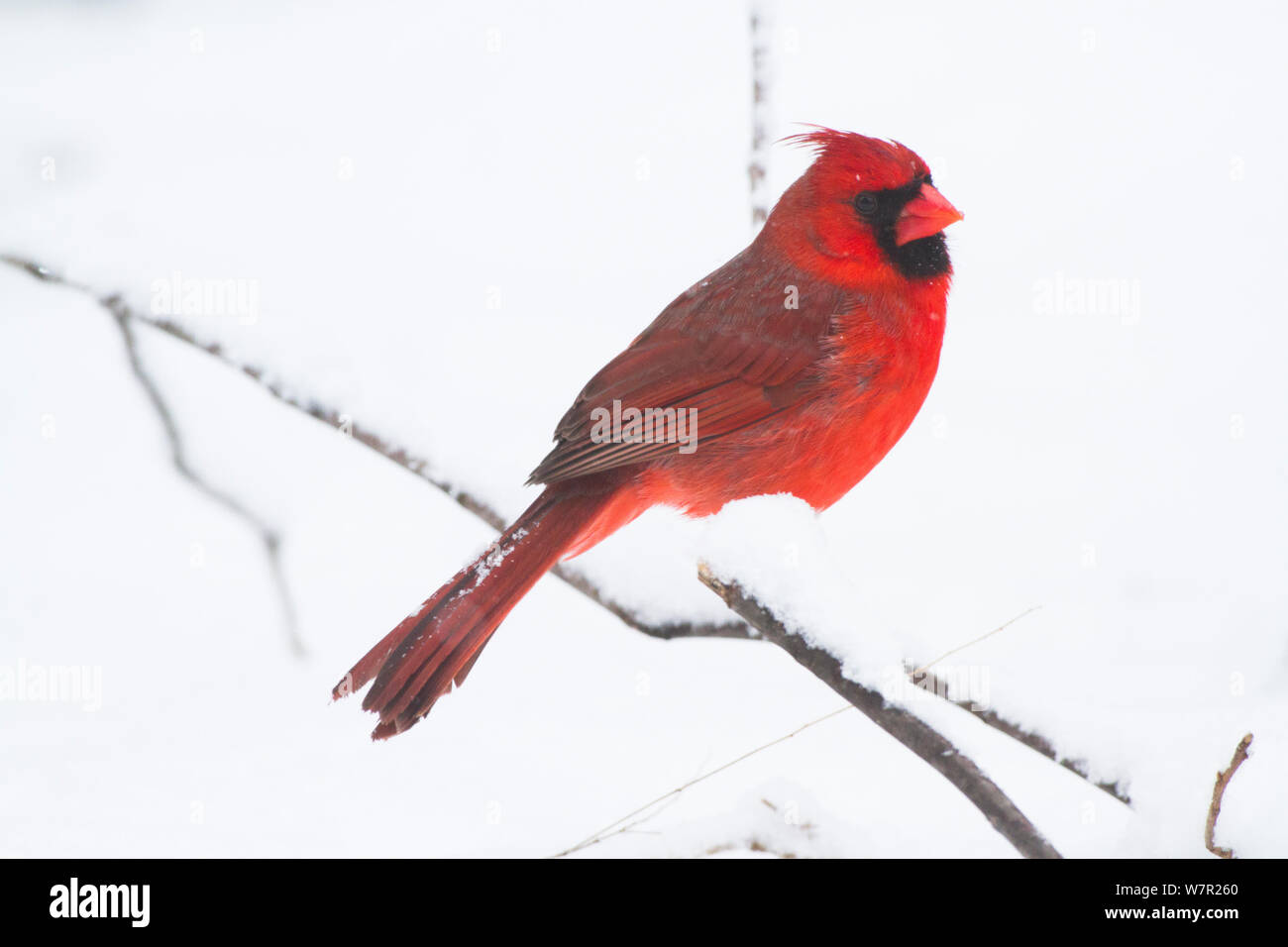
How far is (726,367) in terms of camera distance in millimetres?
2377

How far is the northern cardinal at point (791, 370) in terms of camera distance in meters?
2.29

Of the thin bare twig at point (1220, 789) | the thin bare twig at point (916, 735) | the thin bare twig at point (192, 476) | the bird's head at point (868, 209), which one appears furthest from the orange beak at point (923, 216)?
the thin bare twig at point (192, 476)

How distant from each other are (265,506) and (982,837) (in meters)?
1.89

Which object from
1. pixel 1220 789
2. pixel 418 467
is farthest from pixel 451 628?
pixel 1220 789

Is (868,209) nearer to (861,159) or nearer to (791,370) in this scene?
(861,159)

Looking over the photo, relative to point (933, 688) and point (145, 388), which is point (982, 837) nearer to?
point (933, 688)

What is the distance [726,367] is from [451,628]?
2.62 ft

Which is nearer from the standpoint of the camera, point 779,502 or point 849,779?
point 779,502

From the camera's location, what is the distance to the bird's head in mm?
2391

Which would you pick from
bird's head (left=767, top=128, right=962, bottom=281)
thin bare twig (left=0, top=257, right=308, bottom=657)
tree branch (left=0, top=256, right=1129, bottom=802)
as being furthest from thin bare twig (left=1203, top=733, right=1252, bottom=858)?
thin bare twig (left=0, top=257, right=308, bottom=657)

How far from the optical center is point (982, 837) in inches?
83.6

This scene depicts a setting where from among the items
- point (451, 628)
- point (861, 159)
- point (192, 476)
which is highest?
point (861, 159)

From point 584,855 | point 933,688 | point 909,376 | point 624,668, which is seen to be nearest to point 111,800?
point 584,855

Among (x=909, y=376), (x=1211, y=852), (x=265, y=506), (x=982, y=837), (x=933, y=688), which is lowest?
(x=982, y=837)
